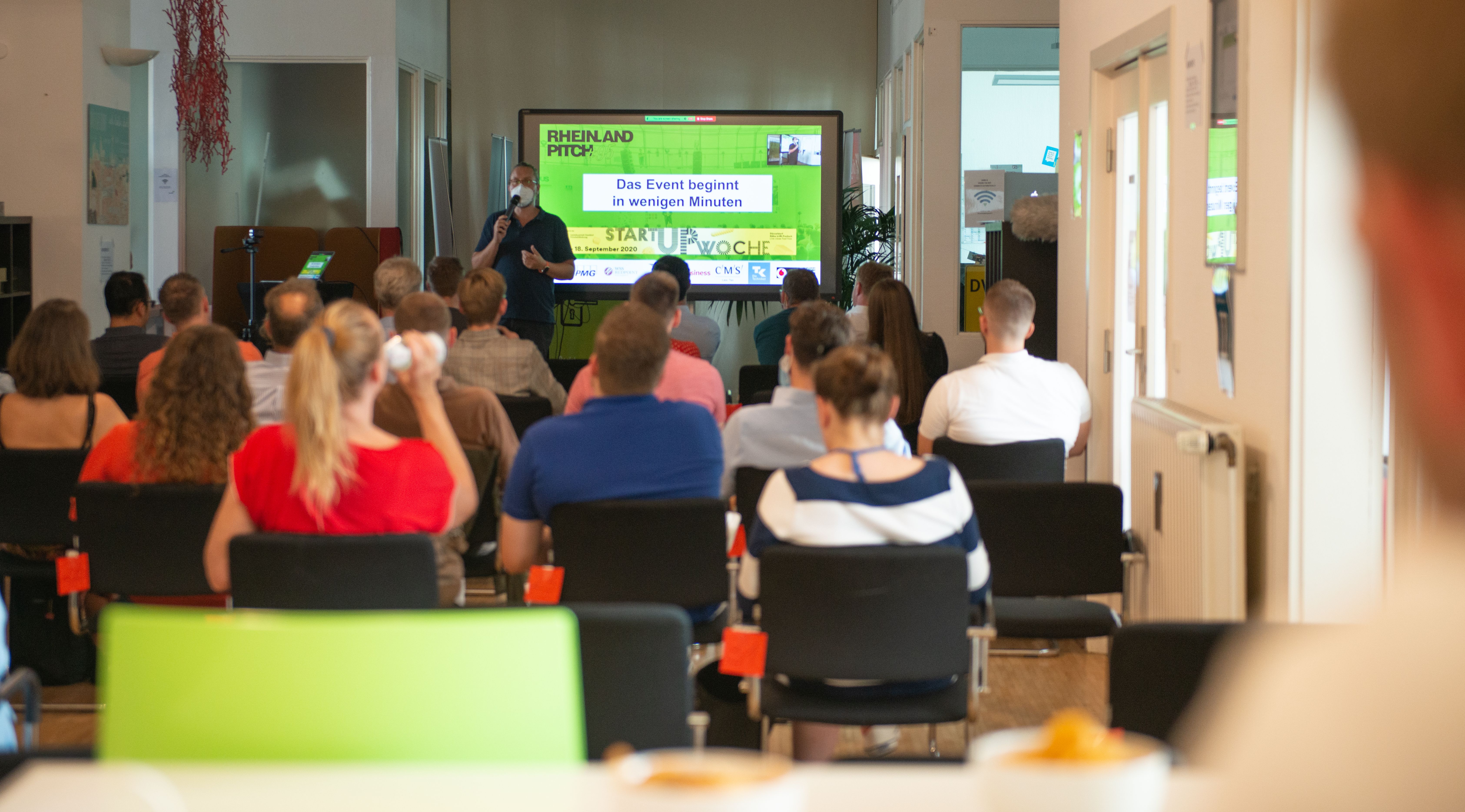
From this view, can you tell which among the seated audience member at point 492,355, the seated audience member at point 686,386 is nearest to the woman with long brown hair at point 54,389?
the seated audience member at point 492,355

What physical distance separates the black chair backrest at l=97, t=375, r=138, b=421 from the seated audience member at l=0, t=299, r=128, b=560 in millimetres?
873

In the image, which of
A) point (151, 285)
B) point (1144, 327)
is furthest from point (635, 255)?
point (1144, 327)

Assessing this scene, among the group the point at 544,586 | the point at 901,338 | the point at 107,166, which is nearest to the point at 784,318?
the point at 901,338

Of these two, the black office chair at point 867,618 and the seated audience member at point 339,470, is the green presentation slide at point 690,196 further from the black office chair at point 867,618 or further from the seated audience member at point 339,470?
the black office chair at point 867,618

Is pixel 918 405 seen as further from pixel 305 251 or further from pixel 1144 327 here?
pixel 305 251

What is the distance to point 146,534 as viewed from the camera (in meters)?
3.43

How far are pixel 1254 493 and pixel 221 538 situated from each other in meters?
2.48

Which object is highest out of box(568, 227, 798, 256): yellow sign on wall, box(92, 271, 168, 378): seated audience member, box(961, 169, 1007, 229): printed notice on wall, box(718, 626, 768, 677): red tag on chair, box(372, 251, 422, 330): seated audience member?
box(961, 169, 1007, 229): printed notice on wall

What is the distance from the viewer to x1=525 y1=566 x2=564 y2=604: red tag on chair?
9.83 ft

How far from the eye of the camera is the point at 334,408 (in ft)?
8.61

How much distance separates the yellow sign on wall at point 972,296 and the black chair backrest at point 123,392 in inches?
210

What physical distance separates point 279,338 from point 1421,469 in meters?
4.40

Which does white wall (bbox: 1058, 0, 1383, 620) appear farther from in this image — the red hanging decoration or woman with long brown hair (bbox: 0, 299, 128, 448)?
the red hanging decoration

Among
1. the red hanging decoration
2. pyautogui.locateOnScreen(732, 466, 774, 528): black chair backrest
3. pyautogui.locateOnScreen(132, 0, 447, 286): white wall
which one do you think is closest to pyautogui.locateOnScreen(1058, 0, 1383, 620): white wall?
pyautogui.locateOnScreen(732, 466, 774, 528): black chair backrest
